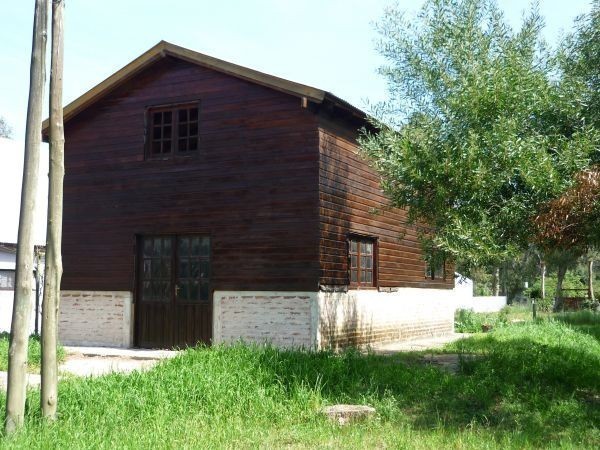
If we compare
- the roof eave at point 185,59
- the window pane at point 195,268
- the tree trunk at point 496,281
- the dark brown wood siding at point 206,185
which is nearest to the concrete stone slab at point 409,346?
the dark brown wood siding at point 206,185

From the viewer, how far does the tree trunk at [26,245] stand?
723 cm

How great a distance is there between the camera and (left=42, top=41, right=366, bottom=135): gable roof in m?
14.2

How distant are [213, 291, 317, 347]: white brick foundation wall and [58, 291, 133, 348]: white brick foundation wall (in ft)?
7.95

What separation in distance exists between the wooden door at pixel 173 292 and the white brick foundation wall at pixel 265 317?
1.25ft

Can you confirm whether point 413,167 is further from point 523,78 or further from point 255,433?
point 255,433

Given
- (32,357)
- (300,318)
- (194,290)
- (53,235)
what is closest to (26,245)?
(53,235)

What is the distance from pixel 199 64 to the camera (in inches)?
614

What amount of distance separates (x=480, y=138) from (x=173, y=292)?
7.57 meters

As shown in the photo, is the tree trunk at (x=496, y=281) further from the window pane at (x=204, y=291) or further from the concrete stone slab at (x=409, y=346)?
the window pane at (x=204, y=291)

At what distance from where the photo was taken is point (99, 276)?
16.5m

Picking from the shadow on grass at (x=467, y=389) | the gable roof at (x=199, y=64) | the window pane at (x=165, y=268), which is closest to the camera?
the shadow on grass at (x=467, y=389)

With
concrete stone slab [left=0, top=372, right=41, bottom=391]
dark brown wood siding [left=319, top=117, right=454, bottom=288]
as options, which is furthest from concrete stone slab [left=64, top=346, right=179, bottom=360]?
dark brown wood siding [left=319, top=117, right=454, bottom=288]

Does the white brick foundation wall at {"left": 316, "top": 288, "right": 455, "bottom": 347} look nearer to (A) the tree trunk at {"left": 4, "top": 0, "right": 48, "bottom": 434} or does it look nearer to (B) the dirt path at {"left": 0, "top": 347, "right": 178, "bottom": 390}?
(B) the dirt path at {"left": 0, "top": 347, "right": 178, "bottom": 390}

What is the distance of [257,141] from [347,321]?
4293mm
